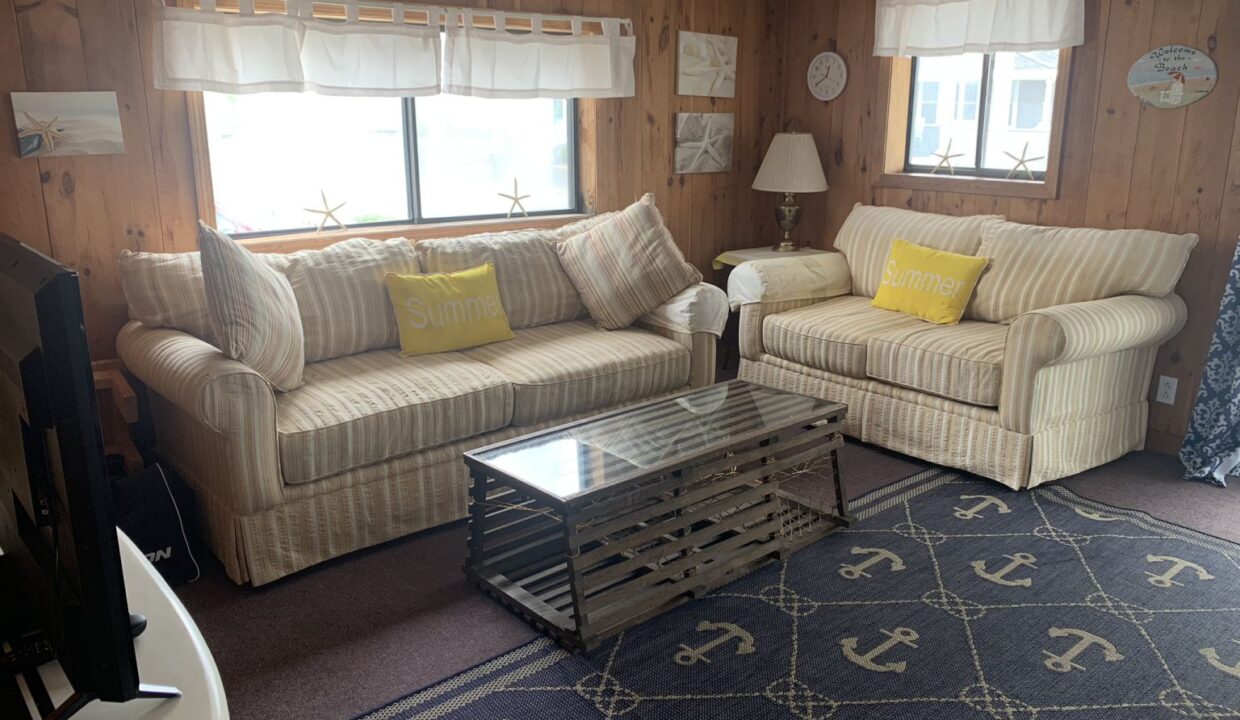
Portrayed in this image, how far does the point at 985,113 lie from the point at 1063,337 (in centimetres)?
164

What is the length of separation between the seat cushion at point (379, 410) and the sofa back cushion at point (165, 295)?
40cm

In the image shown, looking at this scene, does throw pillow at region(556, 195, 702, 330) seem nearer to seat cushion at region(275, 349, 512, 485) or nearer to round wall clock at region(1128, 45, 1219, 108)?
seat cushion at region(275, 349, 512, 485)

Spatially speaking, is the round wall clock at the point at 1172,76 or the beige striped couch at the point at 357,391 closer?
the beige striped couch at the point at 357,391

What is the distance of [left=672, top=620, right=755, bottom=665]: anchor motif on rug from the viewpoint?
236 cm

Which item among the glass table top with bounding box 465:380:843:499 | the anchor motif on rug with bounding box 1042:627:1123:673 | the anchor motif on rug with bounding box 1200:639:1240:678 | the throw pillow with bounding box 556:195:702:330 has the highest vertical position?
the throw pillow with bounding box 556:195:702:330

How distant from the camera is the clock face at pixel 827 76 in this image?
4789mm

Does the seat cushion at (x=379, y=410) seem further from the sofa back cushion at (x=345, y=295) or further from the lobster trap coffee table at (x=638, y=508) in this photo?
the lobster trap coffee table at (x=638, y=508)

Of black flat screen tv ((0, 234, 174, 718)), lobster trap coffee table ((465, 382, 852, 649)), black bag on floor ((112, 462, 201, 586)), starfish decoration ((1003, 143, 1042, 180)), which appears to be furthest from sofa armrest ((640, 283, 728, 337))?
black flat screen tv ((0, 234, 174, 718))

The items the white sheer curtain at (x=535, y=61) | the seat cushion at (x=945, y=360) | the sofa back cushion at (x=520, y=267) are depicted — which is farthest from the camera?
the white sheer curtain at (x=535, y=61)

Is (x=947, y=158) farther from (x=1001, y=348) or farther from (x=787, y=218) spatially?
(x=1001, y=348)

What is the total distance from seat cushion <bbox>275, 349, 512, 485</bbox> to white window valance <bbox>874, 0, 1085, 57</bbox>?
262 centimetres

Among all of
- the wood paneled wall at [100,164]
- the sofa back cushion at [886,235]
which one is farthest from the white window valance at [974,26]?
the wood paneled wall at [100,164]

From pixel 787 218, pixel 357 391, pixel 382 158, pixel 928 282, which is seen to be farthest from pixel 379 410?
pixel 787 218

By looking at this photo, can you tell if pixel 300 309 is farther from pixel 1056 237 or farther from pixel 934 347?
pixel 1056 237
